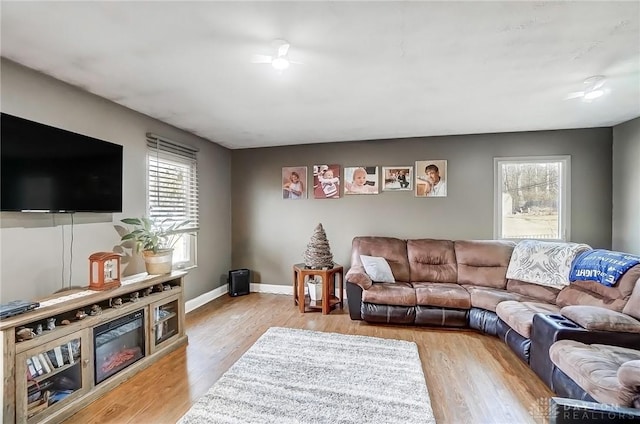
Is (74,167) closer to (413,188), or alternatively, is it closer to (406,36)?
(406,36)

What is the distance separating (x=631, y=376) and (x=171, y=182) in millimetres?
4220

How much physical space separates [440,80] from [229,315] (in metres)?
3.53

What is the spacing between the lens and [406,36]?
1771 mm

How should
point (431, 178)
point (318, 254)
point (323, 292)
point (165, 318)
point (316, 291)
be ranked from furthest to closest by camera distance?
point (431, 178)
point (316, 291)
point (318, 254)
point (323, 292)
point (165, 318)

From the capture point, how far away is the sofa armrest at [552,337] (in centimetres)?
196

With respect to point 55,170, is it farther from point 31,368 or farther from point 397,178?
point 397,178

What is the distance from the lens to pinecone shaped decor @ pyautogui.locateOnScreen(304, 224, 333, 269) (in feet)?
12.9

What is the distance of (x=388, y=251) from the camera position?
4.00 m

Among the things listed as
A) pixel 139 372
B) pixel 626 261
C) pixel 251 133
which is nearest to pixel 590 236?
pixel 626 261

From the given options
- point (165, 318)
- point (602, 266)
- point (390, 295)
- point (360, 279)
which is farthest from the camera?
point (360, 279)

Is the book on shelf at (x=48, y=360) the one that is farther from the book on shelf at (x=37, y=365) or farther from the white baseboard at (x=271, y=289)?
the white baseboard at (x=271, y=289)

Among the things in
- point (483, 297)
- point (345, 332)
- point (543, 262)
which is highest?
point (543, 262)

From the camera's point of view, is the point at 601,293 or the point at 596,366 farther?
the point at 601,293

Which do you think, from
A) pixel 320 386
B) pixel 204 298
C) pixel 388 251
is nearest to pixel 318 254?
pixel 388 251
